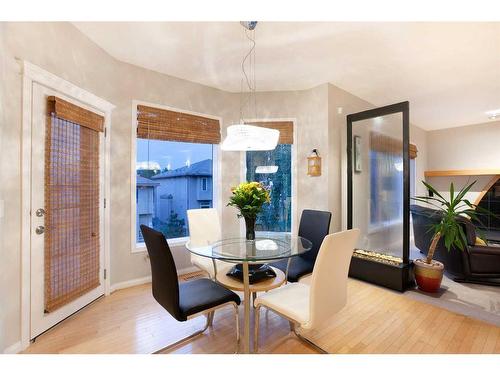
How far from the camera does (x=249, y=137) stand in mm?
2010

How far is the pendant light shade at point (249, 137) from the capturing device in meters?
1.99

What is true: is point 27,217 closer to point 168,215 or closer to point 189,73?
point 168,215

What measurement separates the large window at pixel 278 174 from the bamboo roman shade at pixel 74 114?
77.3 inches

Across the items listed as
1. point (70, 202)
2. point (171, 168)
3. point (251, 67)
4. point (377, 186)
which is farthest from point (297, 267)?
point (251, 67)

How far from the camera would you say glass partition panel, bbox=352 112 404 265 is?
10.5 ft

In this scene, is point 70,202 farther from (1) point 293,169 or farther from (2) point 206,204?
Answer: (1) point 293,169

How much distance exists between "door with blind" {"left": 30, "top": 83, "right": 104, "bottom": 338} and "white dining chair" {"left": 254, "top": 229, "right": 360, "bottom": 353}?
1766 millimetres

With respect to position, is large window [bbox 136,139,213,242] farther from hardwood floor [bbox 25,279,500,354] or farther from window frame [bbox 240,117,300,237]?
hardwood floor [bbox 25,279,500,354]

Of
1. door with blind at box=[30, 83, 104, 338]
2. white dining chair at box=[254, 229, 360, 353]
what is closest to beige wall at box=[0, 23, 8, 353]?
door with blind at box=[30, 83, 104, 338]

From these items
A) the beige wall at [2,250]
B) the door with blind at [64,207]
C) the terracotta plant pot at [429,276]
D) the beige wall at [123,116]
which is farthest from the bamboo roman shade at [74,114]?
the terracotta plant pot at [429,276]

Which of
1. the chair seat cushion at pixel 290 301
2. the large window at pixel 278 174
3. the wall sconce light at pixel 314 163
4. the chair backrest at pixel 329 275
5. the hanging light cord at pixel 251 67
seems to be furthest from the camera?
the large window at pixel 278 174

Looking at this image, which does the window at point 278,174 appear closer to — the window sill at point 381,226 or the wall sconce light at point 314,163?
the wall sconce light at point 314,163

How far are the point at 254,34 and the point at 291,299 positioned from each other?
232 cm

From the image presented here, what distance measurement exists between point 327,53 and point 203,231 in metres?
2.36
